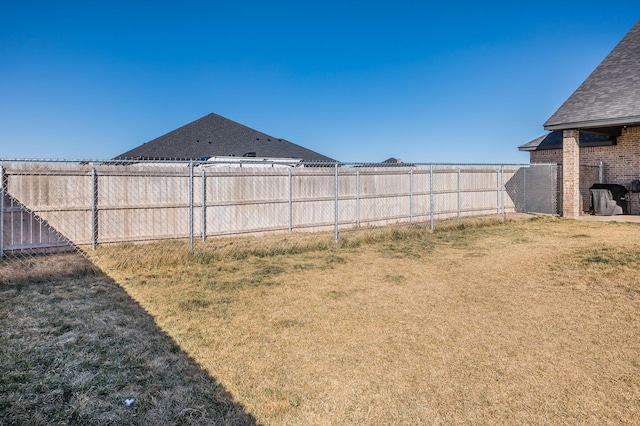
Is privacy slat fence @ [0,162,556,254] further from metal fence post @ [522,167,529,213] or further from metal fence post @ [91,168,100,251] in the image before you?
metal fence post @ [522,167,529,213]

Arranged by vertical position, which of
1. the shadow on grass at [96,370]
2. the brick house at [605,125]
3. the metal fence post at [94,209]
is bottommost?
the shadow on grass at [96,370]

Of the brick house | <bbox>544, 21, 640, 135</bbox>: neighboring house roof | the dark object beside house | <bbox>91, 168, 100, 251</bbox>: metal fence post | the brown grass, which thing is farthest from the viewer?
the dark object beside house

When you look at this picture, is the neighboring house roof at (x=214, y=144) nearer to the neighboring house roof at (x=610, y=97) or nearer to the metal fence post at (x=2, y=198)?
the metal fence post at (x=2, y=198)

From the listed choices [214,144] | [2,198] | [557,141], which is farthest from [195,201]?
[557,141]

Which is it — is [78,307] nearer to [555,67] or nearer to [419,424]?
[419,424]

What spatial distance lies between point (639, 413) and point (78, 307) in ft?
19.5

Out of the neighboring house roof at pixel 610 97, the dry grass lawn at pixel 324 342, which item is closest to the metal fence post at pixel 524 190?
the neighboring house roof at pixel 610 97

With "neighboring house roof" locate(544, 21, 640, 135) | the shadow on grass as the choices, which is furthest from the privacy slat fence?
the shadow on grass

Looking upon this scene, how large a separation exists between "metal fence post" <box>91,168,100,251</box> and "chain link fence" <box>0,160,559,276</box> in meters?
0.02

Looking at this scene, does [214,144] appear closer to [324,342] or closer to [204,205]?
[204,205]

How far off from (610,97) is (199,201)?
1473 cm

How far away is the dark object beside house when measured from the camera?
15617 mm

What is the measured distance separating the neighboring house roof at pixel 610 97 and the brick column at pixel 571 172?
19.9 inches

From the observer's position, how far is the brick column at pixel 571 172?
14.9m
